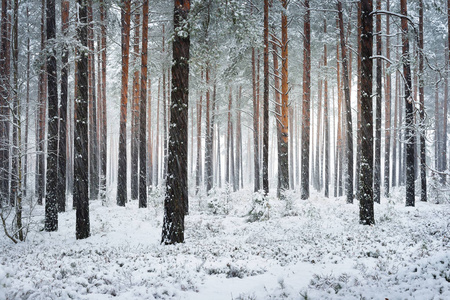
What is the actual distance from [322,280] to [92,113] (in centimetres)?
1614

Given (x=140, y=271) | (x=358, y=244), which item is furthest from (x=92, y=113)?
(x=358, y=244)

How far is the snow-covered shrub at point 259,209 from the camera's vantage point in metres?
11.3

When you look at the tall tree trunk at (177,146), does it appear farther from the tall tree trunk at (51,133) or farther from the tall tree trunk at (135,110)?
the tall tree trunk at (135,110)

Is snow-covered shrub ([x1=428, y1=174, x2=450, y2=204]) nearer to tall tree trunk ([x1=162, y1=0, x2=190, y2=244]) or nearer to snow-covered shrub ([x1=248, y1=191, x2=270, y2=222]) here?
snow-covered shrub ([x1=248, y1=191, x2=270, y2=222])

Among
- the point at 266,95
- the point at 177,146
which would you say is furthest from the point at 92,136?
the point at 177,146

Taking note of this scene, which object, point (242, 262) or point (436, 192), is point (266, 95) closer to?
point (242, 262)

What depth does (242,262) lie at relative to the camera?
5.80 meters

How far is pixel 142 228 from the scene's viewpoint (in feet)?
32.5

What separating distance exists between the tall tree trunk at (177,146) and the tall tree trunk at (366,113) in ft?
19.5

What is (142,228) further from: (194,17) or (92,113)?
(92,113)

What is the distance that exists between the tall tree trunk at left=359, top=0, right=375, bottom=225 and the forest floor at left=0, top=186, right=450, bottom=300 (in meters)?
0.84

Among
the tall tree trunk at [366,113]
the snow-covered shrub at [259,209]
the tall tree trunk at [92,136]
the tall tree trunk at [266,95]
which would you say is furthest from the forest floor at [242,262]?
the tall tree trunk at [92,136]

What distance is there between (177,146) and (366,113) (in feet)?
21.2

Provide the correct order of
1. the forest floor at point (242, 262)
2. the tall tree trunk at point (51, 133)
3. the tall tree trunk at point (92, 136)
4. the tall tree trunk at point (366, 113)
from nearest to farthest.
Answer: the forest floor at point (242, 262) < the tall tree trunk at point (366, 113) < the tall tree trunk at point (51, 133) < the tall tree trunk at point (92, 136)
